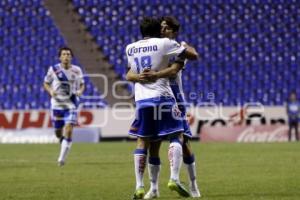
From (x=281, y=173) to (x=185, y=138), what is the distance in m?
3.82

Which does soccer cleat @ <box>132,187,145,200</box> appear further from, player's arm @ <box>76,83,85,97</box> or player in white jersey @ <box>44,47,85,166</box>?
player's arm @ <box>76,83,85,97</box>

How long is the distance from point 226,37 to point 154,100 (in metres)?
25.6

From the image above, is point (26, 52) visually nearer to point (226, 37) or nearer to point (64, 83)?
point (226, 37)

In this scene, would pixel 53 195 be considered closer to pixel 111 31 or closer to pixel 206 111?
pixel 206 111

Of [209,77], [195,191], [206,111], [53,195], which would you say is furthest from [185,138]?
[209,77]

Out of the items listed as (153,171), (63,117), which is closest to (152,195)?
(153,171)

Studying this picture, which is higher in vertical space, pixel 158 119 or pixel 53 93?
pixel 53 93

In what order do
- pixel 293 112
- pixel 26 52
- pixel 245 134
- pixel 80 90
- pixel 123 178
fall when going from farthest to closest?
pixel 26 52 → pixel 293 112 → pixel 245 134 → pixel 80 90 → pixel 123 178

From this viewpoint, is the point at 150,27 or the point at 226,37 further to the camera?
the point at 226,37

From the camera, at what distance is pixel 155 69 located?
909 centimetres

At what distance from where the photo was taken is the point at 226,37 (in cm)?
3431

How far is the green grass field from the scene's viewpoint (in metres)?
9.66

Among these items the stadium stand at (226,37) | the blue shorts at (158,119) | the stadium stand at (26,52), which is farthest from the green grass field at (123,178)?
the stadium stand at (226,37)

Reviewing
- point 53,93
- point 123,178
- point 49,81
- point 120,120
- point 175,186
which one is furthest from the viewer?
point 120,120
